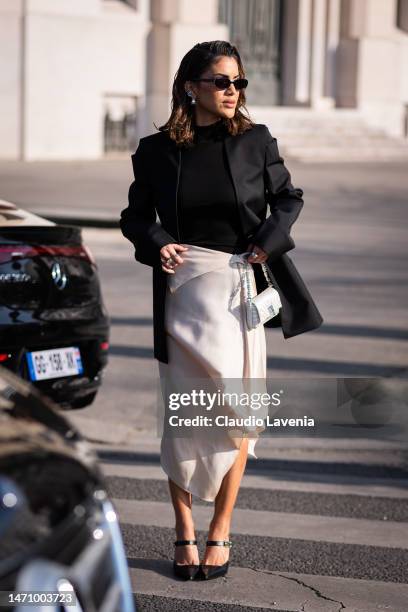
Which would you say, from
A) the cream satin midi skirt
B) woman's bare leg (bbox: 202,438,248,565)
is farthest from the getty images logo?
woman's bare leg (bbox: 202,438,248,565)

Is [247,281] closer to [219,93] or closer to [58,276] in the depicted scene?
[219,93]

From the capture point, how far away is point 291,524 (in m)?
5.74

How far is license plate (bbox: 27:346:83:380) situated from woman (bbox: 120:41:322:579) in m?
1.78

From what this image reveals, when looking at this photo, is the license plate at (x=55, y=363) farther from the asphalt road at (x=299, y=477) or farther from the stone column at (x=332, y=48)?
the stone column at (x=332, y=48)

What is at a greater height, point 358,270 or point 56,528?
point 56,528

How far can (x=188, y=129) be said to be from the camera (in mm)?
4805

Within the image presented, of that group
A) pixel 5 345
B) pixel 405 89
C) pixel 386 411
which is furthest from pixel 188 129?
pixel 405 89

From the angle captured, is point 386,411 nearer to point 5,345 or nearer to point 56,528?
point 5,345

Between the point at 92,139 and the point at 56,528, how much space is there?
28.6 m

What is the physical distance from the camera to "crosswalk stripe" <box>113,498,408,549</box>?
18.1 ft

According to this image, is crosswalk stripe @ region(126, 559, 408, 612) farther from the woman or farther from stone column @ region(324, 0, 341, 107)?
stone column @ region(324, 0, 341, 107)

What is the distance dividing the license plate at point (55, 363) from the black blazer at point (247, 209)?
5.88ft

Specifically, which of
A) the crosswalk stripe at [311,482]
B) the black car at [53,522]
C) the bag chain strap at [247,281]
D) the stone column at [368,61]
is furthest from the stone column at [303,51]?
Result: the black car at [53,522]

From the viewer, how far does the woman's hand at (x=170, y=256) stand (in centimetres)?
478
